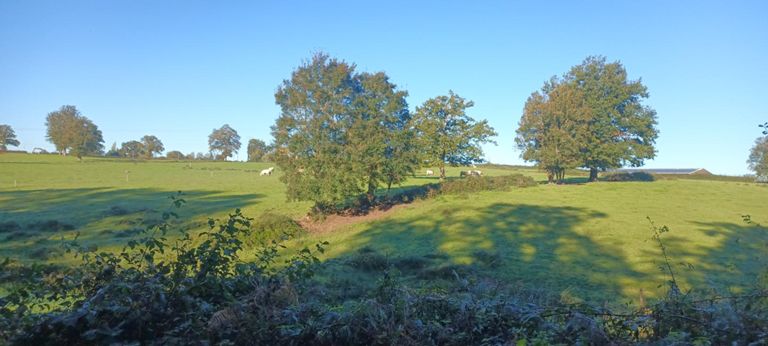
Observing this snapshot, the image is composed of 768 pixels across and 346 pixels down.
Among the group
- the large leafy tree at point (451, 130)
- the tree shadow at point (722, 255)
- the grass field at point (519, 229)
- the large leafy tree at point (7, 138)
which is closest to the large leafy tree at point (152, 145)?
the large leafy tree at point (7, 138)

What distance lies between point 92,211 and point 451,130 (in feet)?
108

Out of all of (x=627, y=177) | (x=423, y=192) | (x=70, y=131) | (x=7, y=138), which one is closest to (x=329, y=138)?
(x=423, y=192)

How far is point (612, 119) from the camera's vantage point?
44.2 meters

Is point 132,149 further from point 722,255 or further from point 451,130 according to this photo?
point 722,255

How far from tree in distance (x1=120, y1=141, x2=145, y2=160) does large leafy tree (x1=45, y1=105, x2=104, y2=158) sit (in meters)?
37.8

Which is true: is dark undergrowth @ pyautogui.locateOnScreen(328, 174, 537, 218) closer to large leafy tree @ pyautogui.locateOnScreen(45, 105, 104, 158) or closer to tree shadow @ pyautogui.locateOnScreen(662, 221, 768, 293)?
tree shadow @ pyautogui.locateOnScreen(662, 221, 768, 293)

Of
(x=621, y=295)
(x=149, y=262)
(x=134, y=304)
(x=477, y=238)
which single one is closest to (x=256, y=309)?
(x=134, y=304)

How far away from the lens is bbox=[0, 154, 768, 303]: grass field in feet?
54.7

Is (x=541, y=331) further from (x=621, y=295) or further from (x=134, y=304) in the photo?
(x=621, y=295)

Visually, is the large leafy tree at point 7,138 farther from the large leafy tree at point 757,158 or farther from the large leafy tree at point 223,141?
the large leafy tree at point 757,158

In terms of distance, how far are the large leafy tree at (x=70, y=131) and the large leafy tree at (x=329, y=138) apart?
57.9 meters

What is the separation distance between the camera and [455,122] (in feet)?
154

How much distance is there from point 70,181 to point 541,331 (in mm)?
62123

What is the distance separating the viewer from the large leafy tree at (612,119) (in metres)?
43.5
